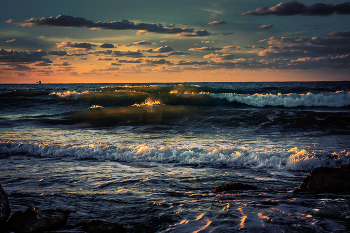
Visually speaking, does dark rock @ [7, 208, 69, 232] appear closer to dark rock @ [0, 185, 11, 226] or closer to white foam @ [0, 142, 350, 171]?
dark rock @ [0, 185, 11, 226]

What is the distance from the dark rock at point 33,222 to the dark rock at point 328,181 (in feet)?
12.8

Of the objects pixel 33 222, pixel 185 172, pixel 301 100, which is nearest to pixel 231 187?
pixel 185 172

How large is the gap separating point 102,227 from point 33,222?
2.90 ft

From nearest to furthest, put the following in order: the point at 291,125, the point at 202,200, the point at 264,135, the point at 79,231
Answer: the point at 79,231 → the point at 202,200 → the point at 264,135 → the point at 291,125

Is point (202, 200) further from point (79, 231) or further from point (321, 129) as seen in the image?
point (321, 129)

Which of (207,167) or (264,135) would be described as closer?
(207,167)

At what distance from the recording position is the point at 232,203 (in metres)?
4.27

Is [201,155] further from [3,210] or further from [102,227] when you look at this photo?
[3,210]

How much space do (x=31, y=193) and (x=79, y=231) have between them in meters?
2.05

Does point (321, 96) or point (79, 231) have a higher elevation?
point (321, 96)

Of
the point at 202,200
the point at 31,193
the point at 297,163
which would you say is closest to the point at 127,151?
the point at 31,193

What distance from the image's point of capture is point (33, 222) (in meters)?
3.37

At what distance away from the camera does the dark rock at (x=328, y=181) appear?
467cm

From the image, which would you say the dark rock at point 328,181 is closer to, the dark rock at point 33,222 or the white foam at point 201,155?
the white foam at point 201,155
